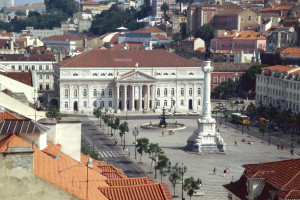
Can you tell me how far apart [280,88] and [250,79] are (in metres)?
27.6

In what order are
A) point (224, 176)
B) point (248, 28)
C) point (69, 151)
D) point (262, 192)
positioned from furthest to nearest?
point (248, 28) → point (224, 176) → point (262, 192) → point (69, 151)

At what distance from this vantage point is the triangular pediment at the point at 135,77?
122 metres

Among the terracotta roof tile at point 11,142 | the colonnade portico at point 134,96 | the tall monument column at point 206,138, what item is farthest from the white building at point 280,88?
the terracotta roof tile at point 11,142

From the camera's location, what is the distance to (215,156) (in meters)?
73.8

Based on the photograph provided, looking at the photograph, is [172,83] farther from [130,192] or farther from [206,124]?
[130,192]

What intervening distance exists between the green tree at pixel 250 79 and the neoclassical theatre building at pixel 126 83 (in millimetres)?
15658

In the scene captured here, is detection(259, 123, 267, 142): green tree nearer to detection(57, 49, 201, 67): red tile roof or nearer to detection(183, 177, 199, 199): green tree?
detection(183, 177, 199, 199): green tree

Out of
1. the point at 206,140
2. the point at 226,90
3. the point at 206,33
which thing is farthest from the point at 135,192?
the point at 206,33

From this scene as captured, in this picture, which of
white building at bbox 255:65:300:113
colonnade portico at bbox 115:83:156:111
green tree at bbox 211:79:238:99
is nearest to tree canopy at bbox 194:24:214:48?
green tree at bbox 211:79:238:99

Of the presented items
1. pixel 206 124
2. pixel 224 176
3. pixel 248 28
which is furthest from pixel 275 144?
pixel 248 28

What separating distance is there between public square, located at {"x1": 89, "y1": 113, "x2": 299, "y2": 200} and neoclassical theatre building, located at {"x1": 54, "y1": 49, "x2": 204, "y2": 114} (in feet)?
76.2

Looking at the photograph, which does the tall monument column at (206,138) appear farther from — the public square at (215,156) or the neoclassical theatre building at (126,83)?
the neoclassical theatre building at (126,83)

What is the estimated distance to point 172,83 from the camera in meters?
126

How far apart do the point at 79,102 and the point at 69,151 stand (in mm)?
96609
